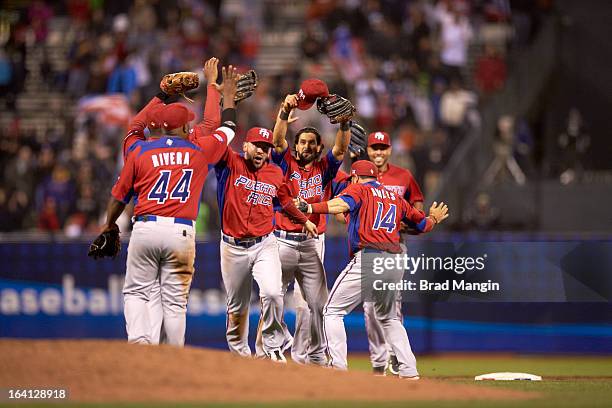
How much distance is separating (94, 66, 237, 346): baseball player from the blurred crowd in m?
7.58

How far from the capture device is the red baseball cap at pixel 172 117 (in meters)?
9.99

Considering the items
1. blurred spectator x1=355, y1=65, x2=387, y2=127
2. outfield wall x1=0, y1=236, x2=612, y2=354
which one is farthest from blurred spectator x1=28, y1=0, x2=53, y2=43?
outfield wall x1=0, y1=236, x2=612, y2=354

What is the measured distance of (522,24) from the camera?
19.9 m

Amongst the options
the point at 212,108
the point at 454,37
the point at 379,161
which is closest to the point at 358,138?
the point at 379,161

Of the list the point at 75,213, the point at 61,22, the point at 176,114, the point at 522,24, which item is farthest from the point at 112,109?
the point at 176,114

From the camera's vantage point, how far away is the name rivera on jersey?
32.4 ft

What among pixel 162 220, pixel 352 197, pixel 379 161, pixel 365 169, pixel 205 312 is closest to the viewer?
pixel 162 220

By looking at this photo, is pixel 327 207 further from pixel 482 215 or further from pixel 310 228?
pixel 482 215

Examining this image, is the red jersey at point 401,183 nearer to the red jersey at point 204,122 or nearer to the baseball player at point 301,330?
the baseball player at point 301,330

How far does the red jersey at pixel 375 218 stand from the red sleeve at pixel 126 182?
216 cm

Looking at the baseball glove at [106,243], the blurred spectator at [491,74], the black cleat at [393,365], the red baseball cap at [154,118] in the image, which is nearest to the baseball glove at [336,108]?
the red baseball cap at [154,118]

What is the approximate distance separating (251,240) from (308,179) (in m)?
1.13

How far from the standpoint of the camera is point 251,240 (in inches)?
431

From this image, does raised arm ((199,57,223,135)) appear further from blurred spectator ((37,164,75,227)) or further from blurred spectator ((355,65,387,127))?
blurred spectator ((355,65,387,127))
